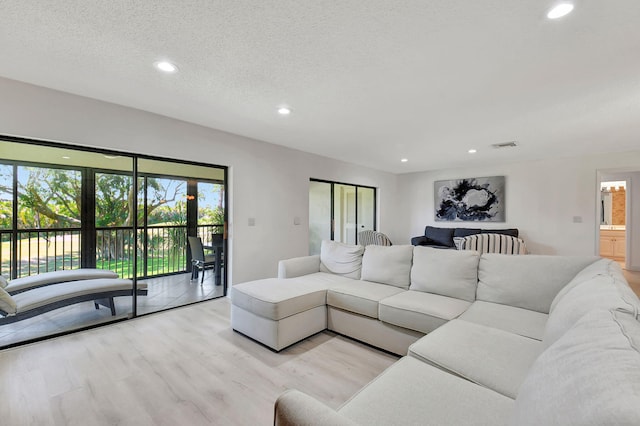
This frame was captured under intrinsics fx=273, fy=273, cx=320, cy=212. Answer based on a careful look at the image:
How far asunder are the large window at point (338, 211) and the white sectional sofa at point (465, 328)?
1708 millimetres

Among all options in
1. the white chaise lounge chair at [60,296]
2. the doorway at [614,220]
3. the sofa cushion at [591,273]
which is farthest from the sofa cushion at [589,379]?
the doorway at [614,220]

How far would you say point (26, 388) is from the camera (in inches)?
73.7

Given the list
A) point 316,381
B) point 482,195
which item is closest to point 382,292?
point 316,381

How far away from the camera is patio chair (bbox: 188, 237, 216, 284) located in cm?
399

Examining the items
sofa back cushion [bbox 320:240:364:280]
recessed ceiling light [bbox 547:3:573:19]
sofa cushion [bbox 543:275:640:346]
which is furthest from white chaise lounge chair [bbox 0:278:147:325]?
recessed ceiling light [bbox 547:3:573:19]

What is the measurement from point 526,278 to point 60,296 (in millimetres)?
4248

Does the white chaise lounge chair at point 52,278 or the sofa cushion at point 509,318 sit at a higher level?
the white chaise lounge chair at point 52,278

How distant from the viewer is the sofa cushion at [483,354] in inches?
50.2

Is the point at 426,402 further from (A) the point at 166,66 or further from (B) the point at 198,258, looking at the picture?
(B) the point at 198,258

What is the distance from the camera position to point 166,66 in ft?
7.00

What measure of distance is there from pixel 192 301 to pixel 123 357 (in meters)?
1.38

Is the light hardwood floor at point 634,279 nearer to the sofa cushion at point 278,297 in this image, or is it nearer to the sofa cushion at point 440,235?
the sofa cushion at point 440,235

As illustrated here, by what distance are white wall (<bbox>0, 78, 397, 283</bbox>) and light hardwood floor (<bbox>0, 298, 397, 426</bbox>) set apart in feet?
4.98

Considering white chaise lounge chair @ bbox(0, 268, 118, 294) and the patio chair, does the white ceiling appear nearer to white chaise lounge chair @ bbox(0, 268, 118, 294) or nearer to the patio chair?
the patio chair
